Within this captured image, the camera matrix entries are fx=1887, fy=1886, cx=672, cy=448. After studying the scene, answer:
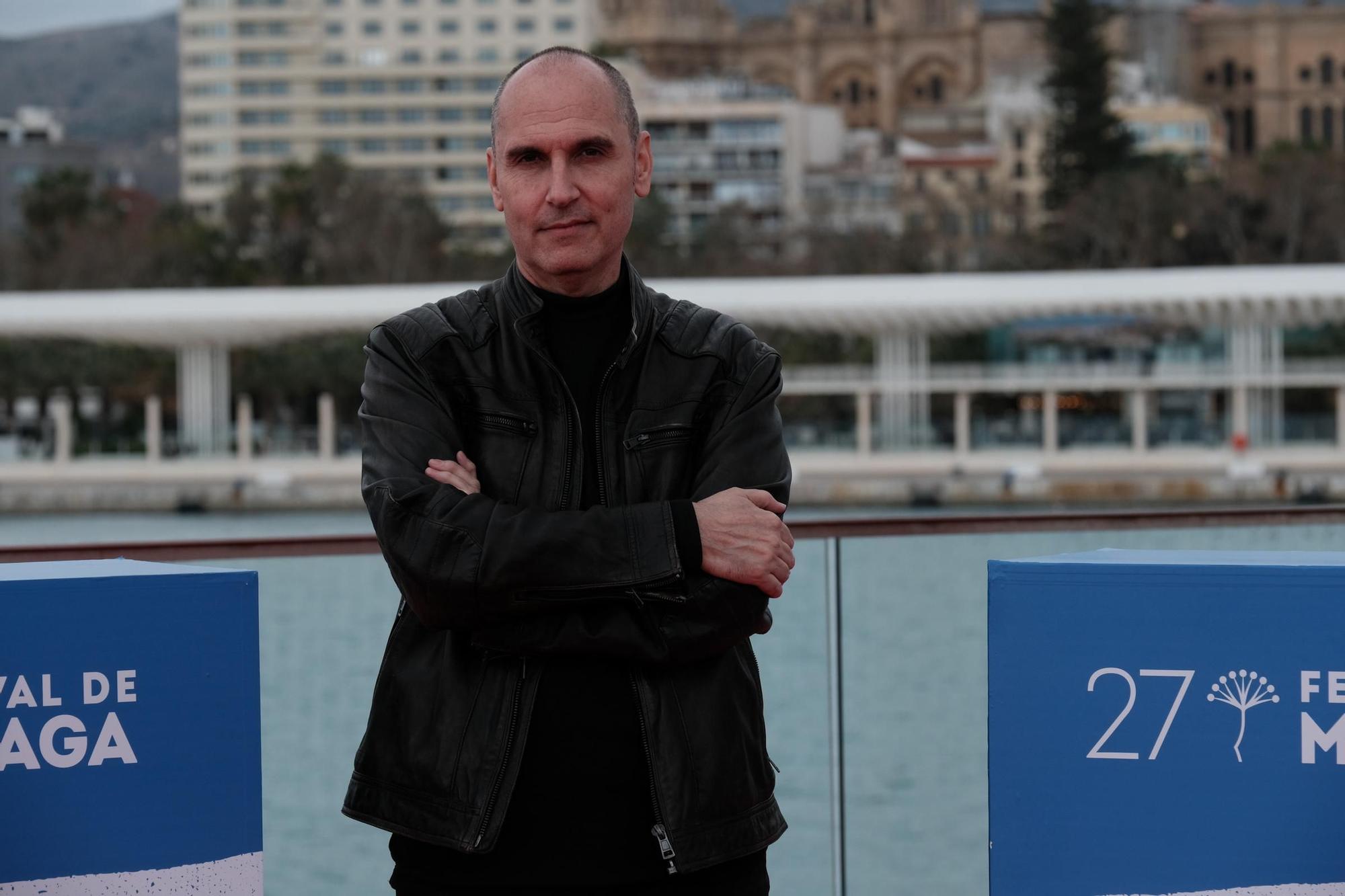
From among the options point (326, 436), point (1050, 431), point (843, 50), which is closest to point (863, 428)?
point (1050, 431)

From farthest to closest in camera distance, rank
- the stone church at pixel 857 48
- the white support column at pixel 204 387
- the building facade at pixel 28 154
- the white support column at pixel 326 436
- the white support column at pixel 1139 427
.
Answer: the stone church at pixel 857 48, the building facade at pixel 28 154, the white support column at pixel 204 387, the white support column at pixel 326 436, the white support column at pixel 1139 427

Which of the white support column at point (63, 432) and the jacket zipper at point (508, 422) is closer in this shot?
the jacket zipper at point (508, 422)

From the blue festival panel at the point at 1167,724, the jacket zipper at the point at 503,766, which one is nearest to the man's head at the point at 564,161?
the jacket zipper at the point at 503,766

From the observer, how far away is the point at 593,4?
85.8 m

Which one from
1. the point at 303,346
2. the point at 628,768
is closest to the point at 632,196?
the point at 628,768

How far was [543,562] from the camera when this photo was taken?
73.0 inches

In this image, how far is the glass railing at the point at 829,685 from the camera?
3.11 metres

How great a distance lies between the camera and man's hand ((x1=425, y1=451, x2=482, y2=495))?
1.92 metres

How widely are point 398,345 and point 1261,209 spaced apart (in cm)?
4880

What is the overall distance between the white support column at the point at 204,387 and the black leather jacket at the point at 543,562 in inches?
1353

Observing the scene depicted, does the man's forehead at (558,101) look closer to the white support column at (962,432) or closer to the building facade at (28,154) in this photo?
the white support column at (962,432)

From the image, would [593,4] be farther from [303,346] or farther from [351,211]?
[303,346]

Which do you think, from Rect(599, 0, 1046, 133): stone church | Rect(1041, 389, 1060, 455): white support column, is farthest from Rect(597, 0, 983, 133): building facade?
Rect(1041, 389, 1060, 455): white support column

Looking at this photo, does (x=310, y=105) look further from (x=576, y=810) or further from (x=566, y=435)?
(x=576, y=810)
